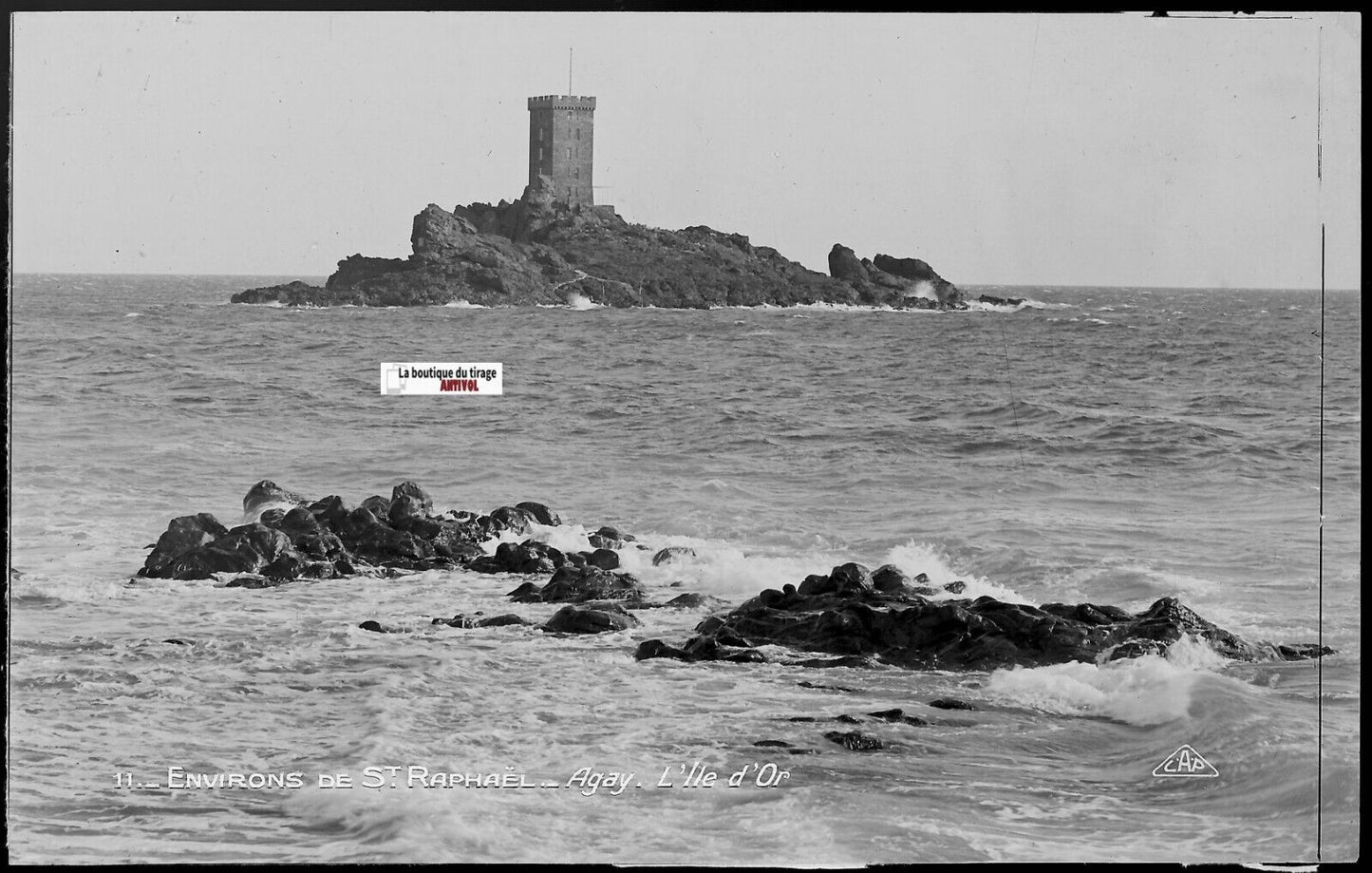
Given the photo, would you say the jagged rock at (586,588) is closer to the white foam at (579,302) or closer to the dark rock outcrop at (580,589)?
the dark rock outcrop at (580,589)

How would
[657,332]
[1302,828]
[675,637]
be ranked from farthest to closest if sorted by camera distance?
[657,332] < [675,637] < [1302,828]

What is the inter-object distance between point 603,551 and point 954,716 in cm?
247

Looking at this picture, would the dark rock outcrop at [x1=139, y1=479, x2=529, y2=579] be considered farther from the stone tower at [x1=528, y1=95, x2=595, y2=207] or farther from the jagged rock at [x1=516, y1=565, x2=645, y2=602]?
the stone tower at [x1=528, y1=95, x2=595, y2=207]

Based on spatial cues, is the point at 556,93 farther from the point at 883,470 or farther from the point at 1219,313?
the point at 1219,313

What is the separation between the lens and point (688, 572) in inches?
378

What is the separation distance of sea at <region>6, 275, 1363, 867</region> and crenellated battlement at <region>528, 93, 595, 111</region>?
140 centimetres

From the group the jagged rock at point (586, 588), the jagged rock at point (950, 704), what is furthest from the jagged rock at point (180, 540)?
the jagged rock at point (950, 704)

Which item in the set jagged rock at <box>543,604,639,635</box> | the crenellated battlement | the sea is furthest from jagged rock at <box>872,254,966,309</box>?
jagged rock at <box>543,604,639,635</box>

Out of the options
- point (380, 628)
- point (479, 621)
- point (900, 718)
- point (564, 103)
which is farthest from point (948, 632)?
point (564, 103)

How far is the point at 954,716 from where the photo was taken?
8.48 metres

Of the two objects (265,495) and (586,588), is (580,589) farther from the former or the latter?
(265,495)

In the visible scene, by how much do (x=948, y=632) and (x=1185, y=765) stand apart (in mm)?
1494

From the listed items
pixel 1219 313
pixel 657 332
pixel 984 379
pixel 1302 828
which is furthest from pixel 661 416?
pixel 1302 828

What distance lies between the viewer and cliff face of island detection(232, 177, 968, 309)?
9.59 m
